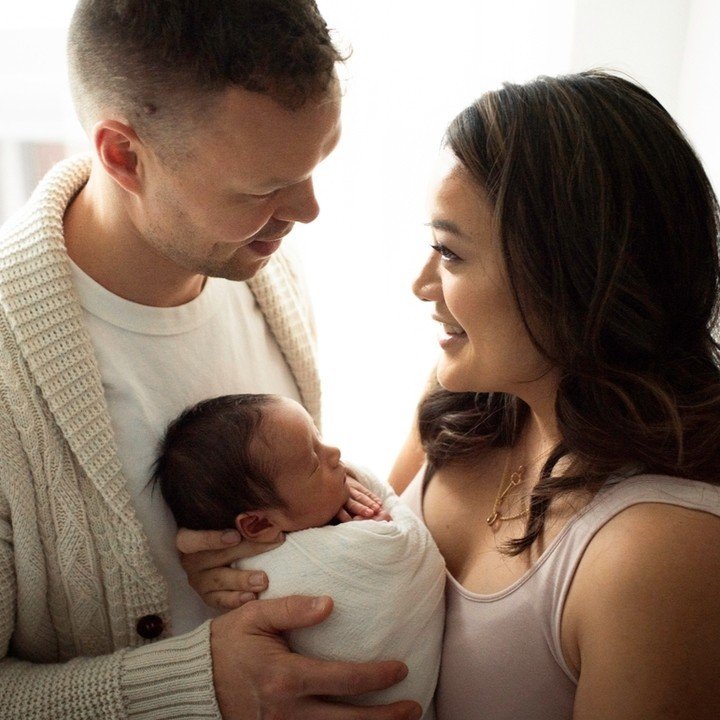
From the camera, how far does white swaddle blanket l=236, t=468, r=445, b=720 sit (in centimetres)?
134

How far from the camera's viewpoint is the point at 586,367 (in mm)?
1308

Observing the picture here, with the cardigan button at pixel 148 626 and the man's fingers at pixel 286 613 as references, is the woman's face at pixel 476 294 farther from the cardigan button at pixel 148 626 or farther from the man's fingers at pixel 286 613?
the cardigan button at pixel 148 626

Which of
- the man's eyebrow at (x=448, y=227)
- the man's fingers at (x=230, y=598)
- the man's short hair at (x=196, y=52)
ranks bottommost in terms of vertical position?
the man's fingers at (x=230, y=598)

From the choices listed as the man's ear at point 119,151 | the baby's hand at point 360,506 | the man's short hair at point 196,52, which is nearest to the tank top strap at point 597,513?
the baby's hand at point 360,506

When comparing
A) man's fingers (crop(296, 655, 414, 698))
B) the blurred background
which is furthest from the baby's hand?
the blurred background

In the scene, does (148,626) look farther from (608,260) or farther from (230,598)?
(608,260)

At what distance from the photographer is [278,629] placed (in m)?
1.33

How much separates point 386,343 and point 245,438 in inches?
39.7

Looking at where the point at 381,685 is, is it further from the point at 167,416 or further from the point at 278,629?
the point at 167,416

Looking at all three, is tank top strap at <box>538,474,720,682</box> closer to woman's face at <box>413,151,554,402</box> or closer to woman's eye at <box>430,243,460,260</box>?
woman's face at <box>413,151,554,402</box>

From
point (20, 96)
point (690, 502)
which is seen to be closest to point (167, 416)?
point (690, 502)

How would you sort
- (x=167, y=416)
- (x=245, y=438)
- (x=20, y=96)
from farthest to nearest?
(x=20, y=96) → (x=167, y=416) → (x=245, y=438)

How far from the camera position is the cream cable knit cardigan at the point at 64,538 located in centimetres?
132

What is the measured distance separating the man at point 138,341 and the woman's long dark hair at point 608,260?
321mm
